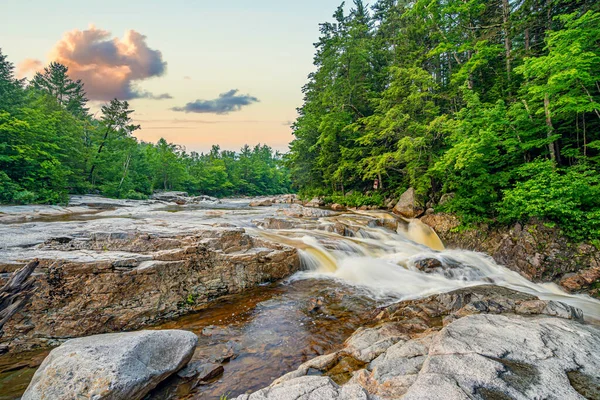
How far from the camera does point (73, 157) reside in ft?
87.2

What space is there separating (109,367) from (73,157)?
33040mm

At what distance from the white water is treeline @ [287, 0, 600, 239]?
7.44ft

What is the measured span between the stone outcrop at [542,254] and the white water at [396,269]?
331 mm

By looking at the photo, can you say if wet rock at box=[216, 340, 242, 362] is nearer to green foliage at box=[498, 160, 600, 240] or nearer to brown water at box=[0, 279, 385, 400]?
brown water at box=[0, 279, 385, 400]

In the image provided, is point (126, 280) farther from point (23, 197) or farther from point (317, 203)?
point (317, 203)

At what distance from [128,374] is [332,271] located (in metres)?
6.45

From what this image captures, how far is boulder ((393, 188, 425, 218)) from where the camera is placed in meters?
14.9

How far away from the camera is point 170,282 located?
17.9 feet

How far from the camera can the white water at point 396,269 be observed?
725 cm

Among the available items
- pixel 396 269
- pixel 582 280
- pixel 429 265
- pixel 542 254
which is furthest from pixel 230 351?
pixel 542 254

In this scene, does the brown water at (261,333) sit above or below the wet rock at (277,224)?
below

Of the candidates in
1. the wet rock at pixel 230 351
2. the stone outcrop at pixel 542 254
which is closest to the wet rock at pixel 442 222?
the stone outcrop at pixel 542 254

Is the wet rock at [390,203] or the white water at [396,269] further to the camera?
the wet rock at [390,203]

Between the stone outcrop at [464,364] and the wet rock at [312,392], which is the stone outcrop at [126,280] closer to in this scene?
the stone outcrop at [464,364]
